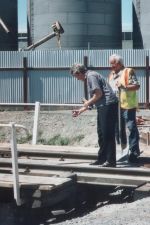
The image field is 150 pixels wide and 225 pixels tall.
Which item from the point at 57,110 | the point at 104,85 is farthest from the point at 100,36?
the point at 104,85

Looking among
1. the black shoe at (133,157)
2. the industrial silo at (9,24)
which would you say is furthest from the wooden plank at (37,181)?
the industrial silo at (9,24)

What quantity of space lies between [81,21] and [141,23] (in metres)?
3.39

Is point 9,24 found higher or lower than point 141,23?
higher

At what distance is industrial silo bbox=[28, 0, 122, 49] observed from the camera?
32.2 m

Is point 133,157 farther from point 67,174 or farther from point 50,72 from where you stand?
point 50,72

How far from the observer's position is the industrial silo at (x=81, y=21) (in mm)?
32250

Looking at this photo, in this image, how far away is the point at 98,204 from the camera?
29.1 feet

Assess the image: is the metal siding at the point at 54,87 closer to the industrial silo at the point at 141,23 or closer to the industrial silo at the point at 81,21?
the industrial silo at the point at 81,21

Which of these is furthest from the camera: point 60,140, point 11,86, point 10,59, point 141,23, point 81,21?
point 141,23

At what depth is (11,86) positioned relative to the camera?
26.8m

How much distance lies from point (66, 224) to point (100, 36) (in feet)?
83.7

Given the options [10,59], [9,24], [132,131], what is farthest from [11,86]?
[132,131]

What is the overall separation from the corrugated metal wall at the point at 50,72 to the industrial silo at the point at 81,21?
5455 millimetres

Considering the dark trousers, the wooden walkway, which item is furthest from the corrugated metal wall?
the dark trousers
